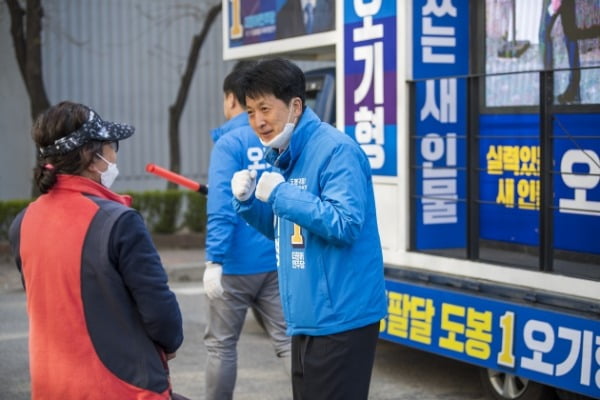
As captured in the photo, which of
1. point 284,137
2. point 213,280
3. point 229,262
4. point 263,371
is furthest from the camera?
point 263,371

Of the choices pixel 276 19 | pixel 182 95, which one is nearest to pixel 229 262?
pixel 276 19

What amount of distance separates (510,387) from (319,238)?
2642 millimetres

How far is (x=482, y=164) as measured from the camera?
6770mm

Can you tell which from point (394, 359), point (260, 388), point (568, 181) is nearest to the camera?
point (568, 181)

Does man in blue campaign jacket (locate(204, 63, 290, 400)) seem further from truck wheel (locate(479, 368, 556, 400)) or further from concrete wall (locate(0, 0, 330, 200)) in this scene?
concrete wall (locate(0, 0, 330, 200))

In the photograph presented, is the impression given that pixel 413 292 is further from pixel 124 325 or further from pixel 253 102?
pixel 124 325

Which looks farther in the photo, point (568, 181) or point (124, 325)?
point (568, 181)

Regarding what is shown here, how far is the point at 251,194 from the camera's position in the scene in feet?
11.7

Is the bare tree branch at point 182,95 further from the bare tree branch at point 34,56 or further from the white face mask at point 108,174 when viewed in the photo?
the white face mask at point 108,174

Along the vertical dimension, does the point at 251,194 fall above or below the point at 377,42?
below

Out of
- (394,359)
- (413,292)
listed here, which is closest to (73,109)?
(413,292)

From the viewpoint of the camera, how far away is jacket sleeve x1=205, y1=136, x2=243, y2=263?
4895 mm

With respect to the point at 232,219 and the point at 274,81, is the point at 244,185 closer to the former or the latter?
the point at 274,81

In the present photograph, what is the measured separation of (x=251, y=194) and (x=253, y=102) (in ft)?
1.18
